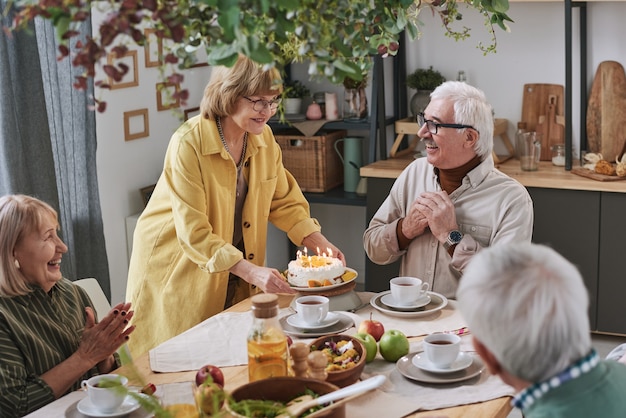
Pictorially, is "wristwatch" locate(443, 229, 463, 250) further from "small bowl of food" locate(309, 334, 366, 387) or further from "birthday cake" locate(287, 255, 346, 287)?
"small bowl of food" locate(309, 334, 366, 387)

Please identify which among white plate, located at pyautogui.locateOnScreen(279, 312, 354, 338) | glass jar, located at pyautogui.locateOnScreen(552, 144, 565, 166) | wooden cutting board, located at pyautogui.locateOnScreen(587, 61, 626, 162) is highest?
wooden cutting board, located at pyautogui.locateOnScreen(587, 61, 626, 162)

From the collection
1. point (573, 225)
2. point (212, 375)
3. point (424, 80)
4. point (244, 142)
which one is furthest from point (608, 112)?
point (212, 375)

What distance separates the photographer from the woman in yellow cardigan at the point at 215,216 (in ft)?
9.02

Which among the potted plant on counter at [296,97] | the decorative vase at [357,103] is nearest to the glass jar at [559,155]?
the decorative vase at [357,103]

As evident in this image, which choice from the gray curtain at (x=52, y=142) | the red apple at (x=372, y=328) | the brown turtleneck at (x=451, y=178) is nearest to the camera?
the red apple at (x=372, y=328)

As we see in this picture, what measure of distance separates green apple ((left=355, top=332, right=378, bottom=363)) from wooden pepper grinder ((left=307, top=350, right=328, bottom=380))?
8.4 inches

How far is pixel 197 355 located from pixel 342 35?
108cm

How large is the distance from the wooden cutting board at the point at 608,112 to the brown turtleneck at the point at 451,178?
5.57 ft

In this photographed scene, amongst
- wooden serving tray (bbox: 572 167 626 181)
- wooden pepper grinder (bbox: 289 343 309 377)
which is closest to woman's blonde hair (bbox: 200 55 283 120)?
wooden pepper grinder (bbox: 289 343 309 377)

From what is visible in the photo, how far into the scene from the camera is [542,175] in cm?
437

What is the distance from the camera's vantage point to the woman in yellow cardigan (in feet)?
9.02

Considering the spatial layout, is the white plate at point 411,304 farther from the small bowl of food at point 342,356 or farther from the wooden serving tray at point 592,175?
the wooden serving tray at point 592,175

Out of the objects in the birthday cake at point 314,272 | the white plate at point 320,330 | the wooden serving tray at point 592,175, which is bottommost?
the white plate at point 320,330

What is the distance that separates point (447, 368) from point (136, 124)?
9.23ft
